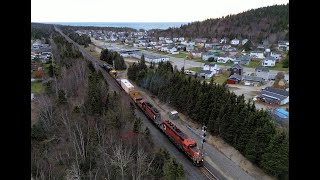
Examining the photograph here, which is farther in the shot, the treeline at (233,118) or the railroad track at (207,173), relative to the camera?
the railroad track at (207,173)

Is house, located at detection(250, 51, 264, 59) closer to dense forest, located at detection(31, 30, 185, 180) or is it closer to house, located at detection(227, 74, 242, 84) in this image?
house, located at detection(227, 74, 242, 84)

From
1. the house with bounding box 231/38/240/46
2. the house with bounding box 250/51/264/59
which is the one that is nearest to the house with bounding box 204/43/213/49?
the house with bounding box 231/38/240/46

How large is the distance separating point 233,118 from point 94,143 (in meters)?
5.67

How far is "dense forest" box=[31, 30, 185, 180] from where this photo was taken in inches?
364

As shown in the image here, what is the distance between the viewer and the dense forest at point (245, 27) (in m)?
51.4

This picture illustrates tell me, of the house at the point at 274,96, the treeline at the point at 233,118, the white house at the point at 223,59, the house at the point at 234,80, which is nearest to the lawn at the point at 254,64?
the white house at the point at 223,59

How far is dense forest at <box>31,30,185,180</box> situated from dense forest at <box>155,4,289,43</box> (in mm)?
40442

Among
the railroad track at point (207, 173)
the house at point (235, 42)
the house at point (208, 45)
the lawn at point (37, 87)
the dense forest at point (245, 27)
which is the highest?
the dense forest at point (245, 27)

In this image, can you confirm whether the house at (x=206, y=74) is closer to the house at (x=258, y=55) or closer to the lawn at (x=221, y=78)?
the lawn at (x=221, y=78)

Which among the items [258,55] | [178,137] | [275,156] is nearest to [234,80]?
[178,137]

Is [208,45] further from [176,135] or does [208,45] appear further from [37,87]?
[176,135]

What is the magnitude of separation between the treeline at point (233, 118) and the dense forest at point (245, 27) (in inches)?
1400
